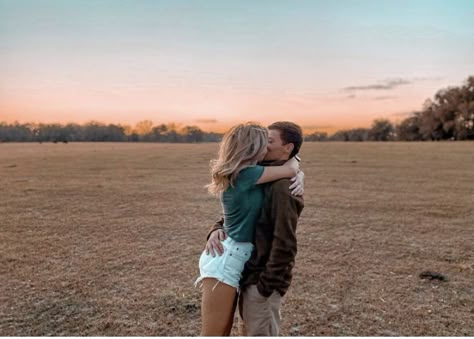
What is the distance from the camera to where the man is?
69.9 inches

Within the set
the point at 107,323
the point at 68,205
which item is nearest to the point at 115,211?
the point at 68,205

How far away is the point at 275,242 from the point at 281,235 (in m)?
0.04

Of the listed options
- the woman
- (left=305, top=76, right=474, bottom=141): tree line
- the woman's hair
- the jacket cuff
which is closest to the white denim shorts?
the woman

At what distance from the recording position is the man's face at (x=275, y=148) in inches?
76.0

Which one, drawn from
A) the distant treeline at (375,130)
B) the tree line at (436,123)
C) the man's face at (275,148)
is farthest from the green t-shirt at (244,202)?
the tree line at (436,123)

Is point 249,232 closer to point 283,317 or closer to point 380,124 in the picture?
point 283,317

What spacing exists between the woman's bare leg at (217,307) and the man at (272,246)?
0.24 ft

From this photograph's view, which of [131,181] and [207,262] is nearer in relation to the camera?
[207,262]

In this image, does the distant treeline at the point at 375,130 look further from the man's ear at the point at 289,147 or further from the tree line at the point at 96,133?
the man's ear at the point at 289,147

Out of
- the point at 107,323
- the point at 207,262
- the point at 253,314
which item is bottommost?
the point at 107,323

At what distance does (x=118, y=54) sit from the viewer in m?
6.41

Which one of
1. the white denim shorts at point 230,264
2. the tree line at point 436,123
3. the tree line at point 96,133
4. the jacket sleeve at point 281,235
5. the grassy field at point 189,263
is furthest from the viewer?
the tree line at point 436,123

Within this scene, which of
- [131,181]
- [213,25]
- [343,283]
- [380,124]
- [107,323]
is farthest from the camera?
[380,124]

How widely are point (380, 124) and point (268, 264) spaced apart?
47.5 metres
